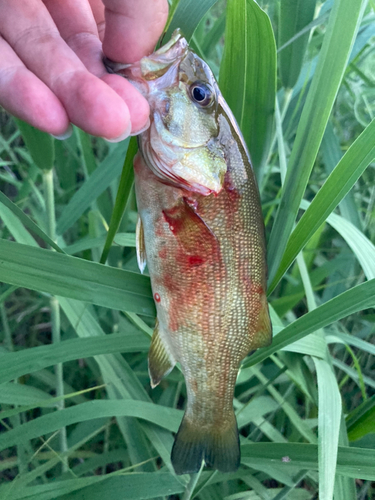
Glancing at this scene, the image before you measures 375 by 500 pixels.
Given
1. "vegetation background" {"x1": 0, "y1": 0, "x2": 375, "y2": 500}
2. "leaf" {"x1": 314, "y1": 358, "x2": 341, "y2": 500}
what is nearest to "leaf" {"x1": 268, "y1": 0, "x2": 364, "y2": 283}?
"vegetation background" {"x1": 0, "y1": 0, "x2": 375, "y2": 500}

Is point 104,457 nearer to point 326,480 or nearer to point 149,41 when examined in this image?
point 326,480

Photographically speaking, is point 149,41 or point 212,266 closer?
point 149,41

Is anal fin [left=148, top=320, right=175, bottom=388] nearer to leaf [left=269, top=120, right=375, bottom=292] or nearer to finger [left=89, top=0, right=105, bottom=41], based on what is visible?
leaf [left=269, top=120, right=375, bottom=292]

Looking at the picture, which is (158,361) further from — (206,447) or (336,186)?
(336,186)

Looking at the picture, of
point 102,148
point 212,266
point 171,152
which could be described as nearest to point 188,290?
point 212,266

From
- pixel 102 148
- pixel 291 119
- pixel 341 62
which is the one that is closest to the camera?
pixel 341 62

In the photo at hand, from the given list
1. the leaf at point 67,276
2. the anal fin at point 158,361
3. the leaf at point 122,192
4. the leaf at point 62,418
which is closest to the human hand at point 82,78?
the leaf at point 122,192
